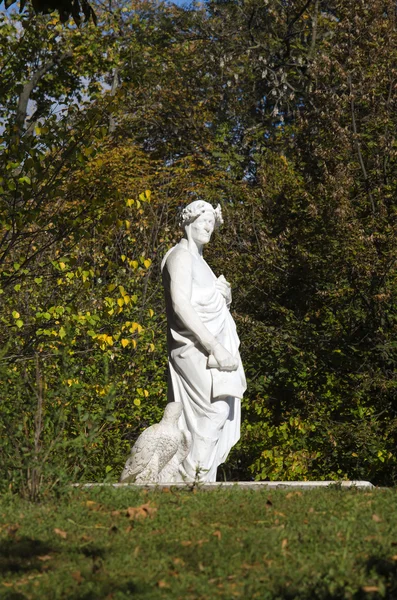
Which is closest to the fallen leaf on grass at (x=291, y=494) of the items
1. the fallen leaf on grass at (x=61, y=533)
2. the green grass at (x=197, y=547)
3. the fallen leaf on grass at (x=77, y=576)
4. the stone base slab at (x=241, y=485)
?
the green grass at (x=197, y=547)

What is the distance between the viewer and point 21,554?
4.93m

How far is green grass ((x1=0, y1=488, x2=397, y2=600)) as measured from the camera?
14.4ft

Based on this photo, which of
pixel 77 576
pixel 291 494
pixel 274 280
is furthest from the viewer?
pixel 274 280

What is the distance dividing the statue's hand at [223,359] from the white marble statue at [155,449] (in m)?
0.57

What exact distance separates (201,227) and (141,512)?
332cm

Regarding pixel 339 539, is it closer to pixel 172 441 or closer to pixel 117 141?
pixel 172 441

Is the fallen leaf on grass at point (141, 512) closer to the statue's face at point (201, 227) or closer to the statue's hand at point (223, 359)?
the statue's hand at point (223, 359)

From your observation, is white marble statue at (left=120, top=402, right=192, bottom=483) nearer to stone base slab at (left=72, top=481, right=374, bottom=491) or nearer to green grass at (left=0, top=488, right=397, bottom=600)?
stone base slab at (left=72, top=481, right=374, bottom=491)

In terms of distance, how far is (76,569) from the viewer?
470 centimetres

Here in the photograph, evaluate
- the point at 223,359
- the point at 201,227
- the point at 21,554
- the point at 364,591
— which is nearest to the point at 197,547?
the point at 21,554

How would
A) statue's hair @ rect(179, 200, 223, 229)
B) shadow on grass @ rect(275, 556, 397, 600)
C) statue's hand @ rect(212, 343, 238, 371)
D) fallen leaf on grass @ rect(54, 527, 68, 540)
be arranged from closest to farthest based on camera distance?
shadow on grass @ rect(275, 556, 397, 600), fallen leaf on grass @ rect(54, 527, 68, 540), statue's hand @ rect(212, 343, 238, 371), statue's hair @ rect(179, 200, 223, 229)

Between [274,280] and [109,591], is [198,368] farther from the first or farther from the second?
[274,280]

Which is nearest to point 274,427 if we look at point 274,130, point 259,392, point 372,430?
point 259,392

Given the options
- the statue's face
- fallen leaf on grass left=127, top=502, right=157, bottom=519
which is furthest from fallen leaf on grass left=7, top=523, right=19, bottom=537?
the statue's face
